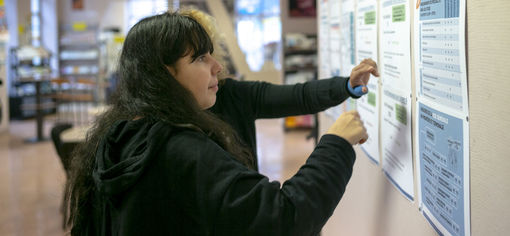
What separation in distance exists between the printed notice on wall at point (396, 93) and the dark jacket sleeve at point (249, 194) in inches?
11.9

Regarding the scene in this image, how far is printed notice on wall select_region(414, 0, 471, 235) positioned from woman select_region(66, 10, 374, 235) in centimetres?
16

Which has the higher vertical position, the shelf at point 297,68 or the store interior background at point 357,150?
the shelf at point 297,68

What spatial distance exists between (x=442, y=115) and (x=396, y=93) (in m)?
0.34

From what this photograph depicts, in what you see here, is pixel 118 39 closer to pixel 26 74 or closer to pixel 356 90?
pixel 26 74

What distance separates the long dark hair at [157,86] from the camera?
3.76 feet

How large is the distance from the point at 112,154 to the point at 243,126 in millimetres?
714

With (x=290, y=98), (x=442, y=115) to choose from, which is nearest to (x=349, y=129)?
(x=442, y=115)

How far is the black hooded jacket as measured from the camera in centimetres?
101

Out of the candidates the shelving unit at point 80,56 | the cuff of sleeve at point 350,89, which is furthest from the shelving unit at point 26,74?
the cuff of sleeve at point 350,89

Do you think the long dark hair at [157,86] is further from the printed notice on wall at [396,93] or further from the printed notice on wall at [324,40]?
the printed notice on wall at [324,40]

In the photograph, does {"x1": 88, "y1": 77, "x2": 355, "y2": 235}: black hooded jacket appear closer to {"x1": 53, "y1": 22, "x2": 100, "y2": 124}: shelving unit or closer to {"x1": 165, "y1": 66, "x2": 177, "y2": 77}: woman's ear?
{"x1": 165, "y1": 66, "x2": 177, "y2": 77}: woman's ear

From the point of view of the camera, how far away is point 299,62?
9.26 m

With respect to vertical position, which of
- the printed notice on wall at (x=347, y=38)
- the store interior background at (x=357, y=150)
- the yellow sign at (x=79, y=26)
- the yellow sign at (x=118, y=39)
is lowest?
the store interior background at (x=357, y=150)

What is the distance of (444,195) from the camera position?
1.03 m
